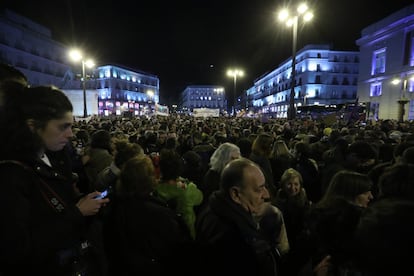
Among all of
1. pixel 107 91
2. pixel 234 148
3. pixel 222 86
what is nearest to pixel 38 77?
pixel 107 91

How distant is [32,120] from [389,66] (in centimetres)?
4899

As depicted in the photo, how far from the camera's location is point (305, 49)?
68625mm

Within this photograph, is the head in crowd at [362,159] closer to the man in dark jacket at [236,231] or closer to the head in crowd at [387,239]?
the man in dark jacket at [236,231]

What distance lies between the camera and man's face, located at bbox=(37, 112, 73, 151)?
69.7 inches

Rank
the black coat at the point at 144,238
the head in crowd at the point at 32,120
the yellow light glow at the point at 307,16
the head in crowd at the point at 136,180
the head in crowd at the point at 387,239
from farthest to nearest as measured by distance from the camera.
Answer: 1. the yellow light glow at the point at 307,16
2. the head in crowd at the point at 136,180
3. the black coat at the point at 144,238
4. the head in crowd at the point at 32,120
5. the head in crowd at the point at 387,239

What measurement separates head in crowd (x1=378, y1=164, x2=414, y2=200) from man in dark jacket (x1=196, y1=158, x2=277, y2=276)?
128cm

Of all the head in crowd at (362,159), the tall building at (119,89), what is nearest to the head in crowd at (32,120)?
the head in crowd at (362,159)

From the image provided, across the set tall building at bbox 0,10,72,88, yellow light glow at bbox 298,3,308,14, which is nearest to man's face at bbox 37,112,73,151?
yellow light glow at bbox 298,3,308,14

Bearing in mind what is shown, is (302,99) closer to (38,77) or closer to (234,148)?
A: (38,77)

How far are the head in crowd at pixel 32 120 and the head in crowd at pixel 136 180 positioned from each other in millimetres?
645

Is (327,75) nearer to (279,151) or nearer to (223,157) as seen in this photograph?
(279,151)

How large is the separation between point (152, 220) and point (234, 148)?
233 centimetres

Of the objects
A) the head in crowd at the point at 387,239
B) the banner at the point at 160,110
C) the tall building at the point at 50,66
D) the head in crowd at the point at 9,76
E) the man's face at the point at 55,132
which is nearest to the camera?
the head in crowd at the point at 387,239

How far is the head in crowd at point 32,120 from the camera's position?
162 centimetres
